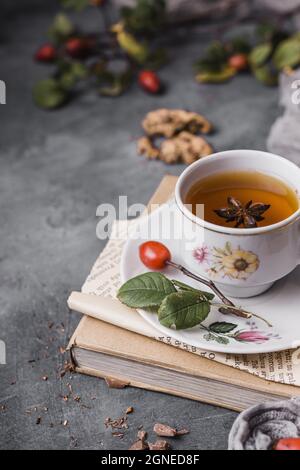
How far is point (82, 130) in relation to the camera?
2.19 m

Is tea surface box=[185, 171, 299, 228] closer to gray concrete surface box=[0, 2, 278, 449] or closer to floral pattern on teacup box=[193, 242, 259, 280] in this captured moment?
floral pattern on teacup box=[193, 242, 259, 280]

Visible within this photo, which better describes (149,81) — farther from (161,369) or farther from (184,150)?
(161,369)

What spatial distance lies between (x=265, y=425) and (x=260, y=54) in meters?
1.51

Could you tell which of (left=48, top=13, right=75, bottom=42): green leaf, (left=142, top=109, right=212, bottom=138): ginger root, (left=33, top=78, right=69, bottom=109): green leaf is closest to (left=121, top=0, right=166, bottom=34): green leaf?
(left=48, top=13, right=75, bottom=42): green leaf

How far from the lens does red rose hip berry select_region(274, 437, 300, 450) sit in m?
1.07

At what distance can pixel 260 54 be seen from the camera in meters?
2.31

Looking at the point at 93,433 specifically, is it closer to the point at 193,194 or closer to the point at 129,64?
the point at 193,194

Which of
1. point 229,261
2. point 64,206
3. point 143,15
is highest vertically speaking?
point 143,15

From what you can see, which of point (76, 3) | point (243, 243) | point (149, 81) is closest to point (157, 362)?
point (243, 243)

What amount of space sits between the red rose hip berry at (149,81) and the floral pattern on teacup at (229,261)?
1.21 meters

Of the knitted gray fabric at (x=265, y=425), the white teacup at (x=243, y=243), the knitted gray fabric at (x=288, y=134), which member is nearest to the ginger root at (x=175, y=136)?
the knitted gray fabric at (x=288, y=134)

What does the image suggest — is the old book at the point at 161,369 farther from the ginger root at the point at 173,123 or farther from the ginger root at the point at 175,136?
the ginger root at the point at 173,123

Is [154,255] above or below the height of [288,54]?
below

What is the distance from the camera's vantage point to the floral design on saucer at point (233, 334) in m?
1.18
